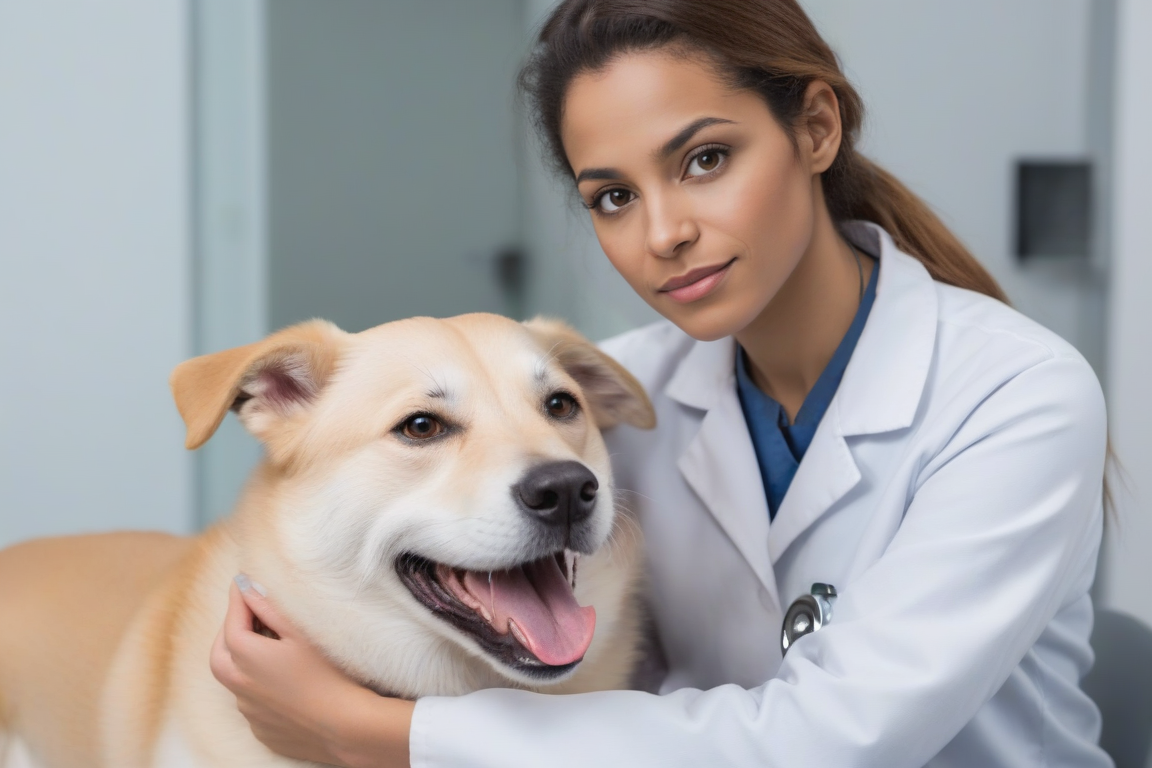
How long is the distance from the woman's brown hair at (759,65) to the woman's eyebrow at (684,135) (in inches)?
3.2

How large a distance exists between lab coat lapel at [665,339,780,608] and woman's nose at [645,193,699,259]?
0.42m

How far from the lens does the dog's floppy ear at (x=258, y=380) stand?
4.05ft

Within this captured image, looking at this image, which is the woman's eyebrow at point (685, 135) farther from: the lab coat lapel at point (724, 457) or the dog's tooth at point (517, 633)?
the dog's tooth at point (517, 633)

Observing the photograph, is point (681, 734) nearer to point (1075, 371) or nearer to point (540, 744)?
point (540, 744)

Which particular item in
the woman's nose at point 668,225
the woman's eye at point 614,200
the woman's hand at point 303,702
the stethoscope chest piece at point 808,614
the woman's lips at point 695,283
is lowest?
the woman's hand at point 303,702

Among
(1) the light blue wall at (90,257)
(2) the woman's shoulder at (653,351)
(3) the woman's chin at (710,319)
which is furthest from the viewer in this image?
(1) the light blue wall at (90,257)

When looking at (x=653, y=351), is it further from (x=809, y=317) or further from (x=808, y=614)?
(x=808, y=614)

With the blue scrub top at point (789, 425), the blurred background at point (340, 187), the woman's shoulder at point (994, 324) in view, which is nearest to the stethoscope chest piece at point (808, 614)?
the blue scrub top at point (789, 425)

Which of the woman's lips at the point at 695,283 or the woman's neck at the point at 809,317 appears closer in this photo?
the woman's lips at the point at 695,283

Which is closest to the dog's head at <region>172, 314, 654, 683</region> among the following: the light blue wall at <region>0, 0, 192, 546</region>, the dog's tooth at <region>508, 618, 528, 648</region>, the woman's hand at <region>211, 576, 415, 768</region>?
the dog's tooth at <region>508, 618, 528, 648</region>

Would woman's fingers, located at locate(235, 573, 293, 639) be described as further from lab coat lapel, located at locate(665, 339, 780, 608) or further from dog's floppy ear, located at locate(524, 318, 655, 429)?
lab coat lapel, located at locate(665, 339, 780, 608)

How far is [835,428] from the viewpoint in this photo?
147cm

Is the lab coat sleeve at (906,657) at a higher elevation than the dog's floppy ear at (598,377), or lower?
lower

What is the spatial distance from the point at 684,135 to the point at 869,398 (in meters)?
0.50
